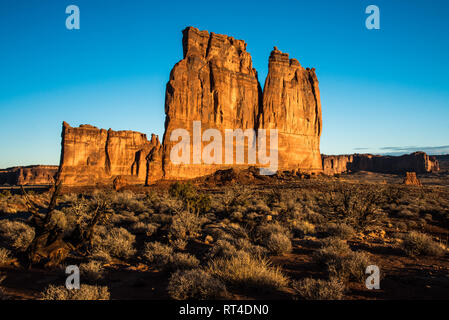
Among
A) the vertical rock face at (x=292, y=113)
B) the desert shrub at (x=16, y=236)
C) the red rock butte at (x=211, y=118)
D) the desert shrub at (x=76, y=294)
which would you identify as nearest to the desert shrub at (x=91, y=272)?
the desert shrub at (x=76, y=294)

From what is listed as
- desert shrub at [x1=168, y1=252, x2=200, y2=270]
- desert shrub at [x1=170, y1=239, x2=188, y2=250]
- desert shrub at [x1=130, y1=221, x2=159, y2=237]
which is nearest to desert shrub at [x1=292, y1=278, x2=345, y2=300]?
desert shrub at [x1=168, y1=252, x2=200, y2=270]

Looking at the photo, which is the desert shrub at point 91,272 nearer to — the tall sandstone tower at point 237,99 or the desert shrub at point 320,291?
the desert shrub at point 320,291

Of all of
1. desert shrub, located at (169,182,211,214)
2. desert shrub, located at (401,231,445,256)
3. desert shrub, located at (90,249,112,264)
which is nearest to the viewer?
desert shrub, located at (90,249,112,264)

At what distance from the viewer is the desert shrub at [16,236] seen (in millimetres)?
7371

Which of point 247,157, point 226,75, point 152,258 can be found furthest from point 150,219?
point 226,75

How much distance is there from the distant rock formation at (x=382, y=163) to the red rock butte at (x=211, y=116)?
5060cm

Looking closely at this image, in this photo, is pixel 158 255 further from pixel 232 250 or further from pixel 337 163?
pixel 337 163

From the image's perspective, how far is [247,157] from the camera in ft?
177

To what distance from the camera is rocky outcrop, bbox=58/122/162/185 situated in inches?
2083

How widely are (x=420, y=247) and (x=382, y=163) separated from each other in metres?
115

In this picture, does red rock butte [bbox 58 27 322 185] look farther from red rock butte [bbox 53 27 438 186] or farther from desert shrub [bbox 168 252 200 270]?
desert shrub [bbox 168 252 200 270]

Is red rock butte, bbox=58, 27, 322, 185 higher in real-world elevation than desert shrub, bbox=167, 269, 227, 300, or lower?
higher

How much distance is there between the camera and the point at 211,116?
2083 inches

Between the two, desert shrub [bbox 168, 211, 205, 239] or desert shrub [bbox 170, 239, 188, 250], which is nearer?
A: desert shrub [bbox 170, 239, 188, 250]
